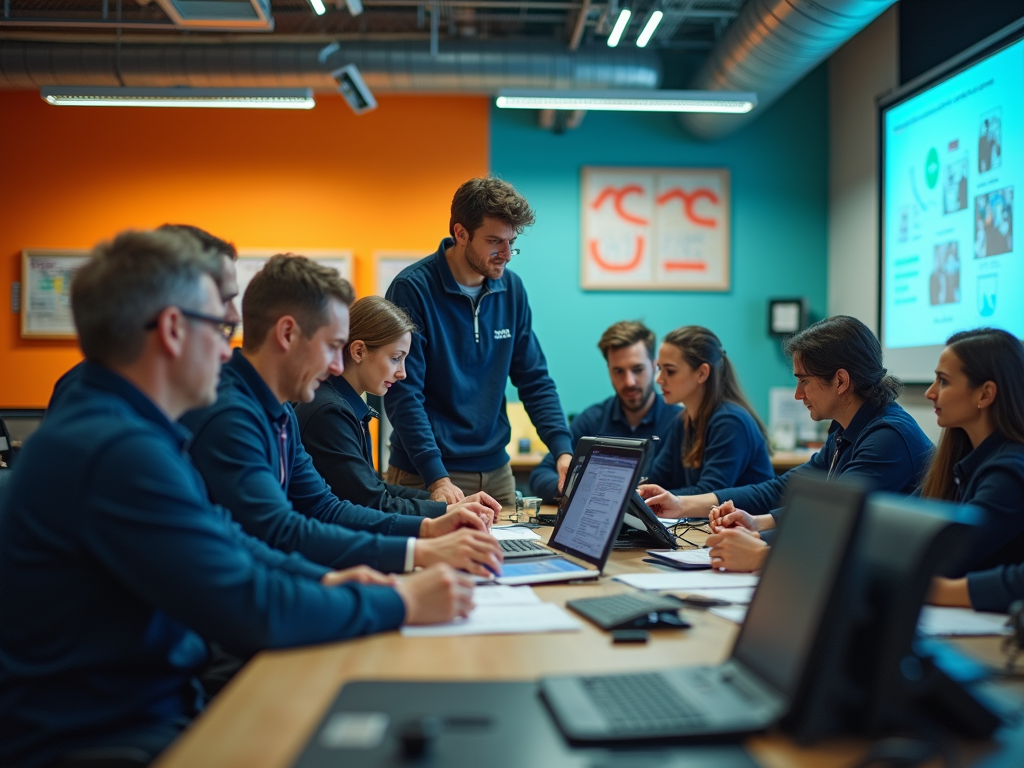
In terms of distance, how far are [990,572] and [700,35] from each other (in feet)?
15.2

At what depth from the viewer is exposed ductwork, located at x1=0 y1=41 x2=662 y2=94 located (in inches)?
185

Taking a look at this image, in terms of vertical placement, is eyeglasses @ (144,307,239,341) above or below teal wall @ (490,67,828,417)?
below

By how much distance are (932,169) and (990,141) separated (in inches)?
18.3

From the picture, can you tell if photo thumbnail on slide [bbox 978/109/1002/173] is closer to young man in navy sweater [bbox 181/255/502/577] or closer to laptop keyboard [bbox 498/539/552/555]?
laptop keyboard [bbox 498/539/552/555]

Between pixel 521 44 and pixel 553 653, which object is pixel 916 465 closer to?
pixel 553 653

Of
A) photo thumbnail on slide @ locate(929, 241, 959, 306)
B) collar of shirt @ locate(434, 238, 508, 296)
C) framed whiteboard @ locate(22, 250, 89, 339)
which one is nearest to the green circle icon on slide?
photo thumbnail on slide @ locate(929, 241, 959, 306)

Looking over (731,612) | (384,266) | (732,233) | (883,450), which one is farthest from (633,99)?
(731,612)

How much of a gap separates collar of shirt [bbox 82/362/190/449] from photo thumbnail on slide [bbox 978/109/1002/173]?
3.69m

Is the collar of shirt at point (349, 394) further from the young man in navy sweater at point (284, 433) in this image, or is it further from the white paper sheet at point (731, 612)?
the white paper sheet at point (731, 612)

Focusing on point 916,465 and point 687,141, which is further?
point 687,141

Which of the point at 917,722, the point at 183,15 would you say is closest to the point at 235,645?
the point at 917,722

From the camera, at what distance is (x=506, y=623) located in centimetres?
136

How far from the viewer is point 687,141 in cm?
547

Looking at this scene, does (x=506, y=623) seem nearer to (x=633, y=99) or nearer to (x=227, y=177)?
(x=633, y=99)
